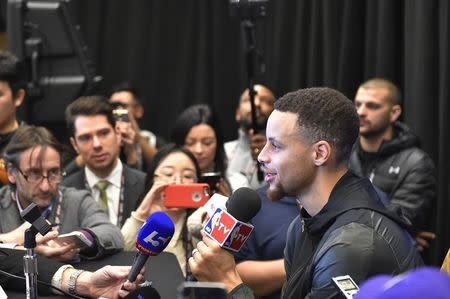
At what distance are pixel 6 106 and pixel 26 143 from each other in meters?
0.92

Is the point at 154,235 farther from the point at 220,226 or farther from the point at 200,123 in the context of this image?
the point at 200,123

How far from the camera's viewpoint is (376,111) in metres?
4.44

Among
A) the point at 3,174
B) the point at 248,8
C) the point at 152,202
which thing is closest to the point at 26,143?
the point at 3,174

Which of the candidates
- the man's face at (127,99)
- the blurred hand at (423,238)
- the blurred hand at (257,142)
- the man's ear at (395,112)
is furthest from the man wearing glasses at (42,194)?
the man's face at (127,99)

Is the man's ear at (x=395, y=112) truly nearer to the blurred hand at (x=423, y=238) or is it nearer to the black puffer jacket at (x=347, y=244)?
the blurred hand at (x=423, y=238)

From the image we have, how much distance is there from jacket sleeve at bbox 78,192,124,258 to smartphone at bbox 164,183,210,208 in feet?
0.81

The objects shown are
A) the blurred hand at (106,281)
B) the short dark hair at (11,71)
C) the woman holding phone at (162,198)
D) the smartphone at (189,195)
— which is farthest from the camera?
the short dark hair at (11,71)

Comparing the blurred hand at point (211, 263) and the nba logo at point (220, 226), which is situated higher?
the nba logo at point (220, 226)

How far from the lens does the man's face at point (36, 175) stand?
2.95m

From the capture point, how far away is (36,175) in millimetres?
2963

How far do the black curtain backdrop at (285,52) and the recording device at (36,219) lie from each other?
267 centimetres

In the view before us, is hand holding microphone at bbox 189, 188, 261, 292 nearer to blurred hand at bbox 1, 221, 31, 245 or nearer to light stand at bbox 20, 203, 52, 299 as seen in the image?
light stand at bbox 20, 203, 52, 299

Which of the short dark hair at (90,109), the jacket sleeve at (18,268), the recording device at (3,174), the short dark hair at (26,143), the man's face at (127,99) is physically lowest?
the man's face at (127,99)

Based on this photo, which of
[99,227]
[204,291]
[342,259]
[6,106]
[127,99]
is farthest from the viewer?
[127,99]
